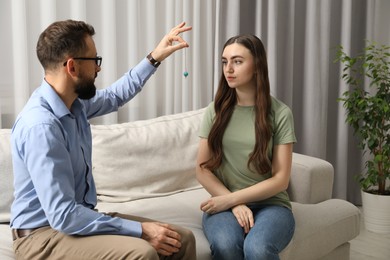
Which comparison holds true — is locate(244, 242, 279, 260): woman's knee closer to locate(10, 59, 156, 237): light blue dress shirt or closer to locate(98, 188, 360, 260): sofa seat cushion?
locate(98, 188, 360, 260): sofa seat cushion

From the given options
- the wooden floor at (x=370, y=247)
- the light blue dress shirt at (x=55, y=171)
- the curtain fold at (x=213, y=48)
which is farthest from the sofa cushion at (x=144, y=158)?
the wooden floor at (x=370, y=247)

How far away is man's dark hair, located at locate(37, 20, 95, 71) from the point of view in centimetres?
164

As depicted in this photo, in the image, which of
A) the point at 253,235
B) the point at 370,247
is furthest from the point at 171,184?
the point at 370,247

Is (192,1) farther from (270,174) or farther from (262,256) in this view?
(262,256)

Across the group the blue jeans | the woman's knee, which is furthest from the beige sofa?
the woman's knee

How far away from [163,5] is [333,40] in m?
1.32

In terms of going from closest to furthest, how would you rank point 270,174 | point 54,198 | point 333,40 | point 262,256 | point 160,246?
point 54,198 < point 160,246 < point 262,256 < point 270,174 < point 333,40

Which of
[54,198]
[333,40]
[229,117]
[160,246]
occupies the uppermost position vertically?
[333,40]

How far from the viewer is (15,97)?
8.13ft

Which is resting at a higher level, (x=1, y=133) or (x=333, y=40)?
(x=333, y=40)

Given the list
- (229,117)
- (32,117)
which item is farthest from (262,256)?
(32,117)

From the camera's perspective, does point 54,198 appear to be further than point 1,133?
No

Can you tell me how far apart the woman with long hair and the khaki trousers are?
0.41 meters

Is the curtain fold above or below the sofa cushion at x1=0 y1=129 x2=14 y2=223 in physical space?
above
